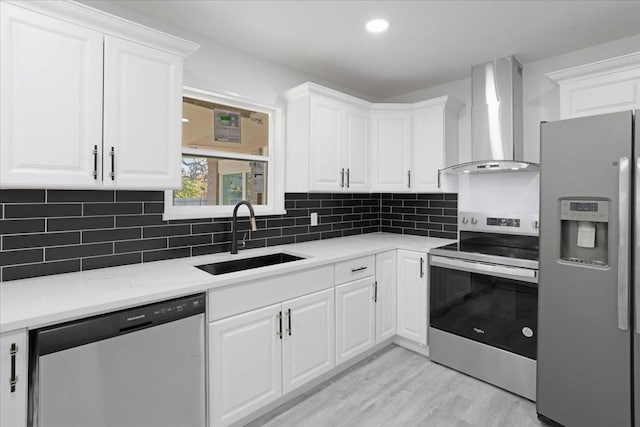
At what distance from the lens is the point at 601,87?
7.13ft

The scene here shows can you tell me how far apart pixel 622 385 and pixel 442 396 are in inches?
38.7

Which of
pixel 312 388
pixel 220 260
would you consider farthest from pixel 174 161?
pixel 312 388

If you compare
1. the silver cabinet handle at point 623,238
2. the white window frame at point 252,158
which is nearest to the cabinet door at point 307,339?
the white window frame at point 252,158

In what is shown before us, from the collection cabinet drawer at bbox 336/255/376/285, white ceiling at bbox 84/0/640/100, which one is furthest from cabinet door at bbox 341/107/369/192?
cabinet drawer at bbox 336/255/376/285

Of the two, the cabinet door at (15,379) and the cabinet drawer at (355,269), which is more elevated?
the cabinet drawer at (355,269)

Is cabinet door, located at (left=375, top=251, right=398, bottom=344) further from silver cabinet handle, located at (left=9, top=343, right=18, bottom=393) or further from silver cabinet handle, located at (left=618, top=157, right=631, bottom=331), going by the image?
silver cabinet handle, located at (left=9, top=343, right=18, bottom=393)

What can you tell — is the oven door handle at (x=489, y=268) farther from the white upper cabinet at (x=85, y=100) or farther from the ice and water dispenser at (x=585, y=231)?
the white upper cabinet at (x=85, y=100)

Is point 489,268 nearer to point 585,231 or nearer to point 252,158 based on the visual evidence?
point 585,231

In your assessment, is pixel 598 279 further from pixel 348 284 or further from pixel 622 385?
pixel 348 284

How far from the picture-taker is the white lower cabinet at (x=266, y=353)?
5.95ft

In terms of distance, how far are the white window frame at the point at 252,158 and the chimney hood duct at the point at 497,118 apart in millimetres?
1573

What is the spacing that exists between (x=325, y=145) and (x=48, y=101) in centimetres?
183

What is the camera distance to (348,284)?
2.55 metres

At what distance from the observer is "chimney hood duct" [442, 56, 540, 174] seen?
8.81 ft
